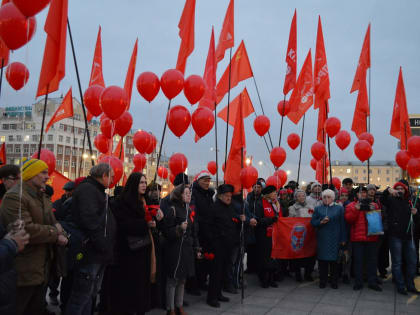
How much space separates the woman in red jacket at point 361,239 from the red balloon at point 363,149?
2722mm

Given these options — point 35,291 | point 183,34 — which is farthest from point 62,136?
point 35,291

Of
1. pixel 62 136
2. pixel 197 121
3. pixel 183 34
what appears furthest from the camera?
pixel 62 136

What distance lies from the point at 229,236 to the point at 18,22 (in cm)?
428

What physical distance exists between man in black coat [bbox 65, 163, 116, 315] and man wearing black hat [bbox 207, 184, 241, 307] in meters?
2.12

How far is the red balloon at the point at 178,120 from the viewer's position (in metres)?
7.56

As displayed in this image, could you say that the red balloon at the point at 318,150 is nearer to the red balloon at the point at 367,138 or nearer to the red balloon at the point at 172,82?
the red balloon at the point at 367,138

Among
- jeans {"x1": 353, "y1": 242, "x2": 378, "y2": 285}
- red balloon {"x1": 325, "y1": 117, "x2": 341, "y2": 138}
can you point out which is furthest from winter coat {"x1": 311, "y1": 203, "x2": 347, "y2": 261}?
A: red balloon {"x1": 325, "y1": 117, "x2": 341, "y2": 138}

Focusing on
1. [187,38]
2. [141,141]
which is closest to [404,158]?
[187,38]

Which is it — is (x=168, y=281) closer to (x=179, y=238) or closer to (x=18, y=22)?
(x=179, y=238)

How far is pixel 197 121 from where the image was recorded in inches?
306

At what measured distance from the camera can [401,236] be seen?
22.8 ft

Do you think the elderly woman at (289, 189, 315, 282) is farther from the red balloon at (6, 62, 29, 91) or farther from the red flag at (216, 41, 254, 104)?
the red balloon at (6, 62, 29, 91)

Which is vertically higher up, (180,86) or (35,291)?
(180,86)

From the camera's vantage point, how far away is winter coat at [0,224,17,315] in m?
2.75
